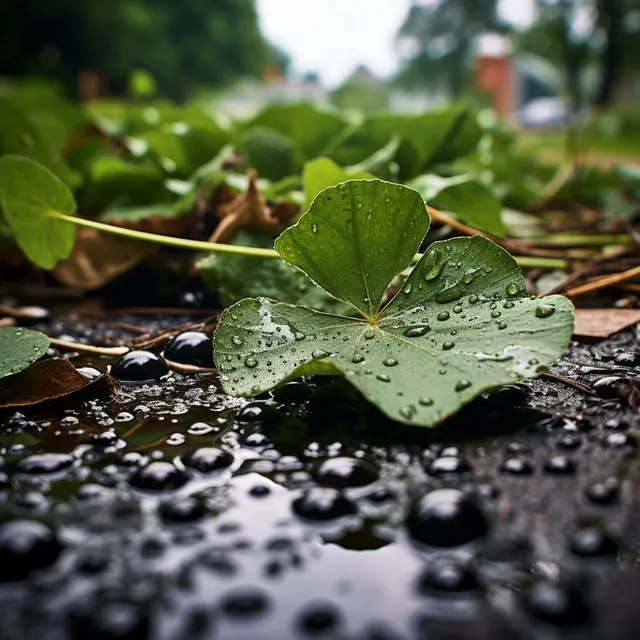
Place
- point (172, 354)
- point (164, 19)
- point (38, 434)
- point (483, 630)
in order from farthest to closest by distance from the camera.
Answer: point (164, 19) < point (172, 354) < point (38, 434) < point (483, 630)

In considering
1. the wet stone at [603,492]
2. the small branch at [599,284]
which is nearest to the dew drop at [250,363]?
the wet stone at [603,492]

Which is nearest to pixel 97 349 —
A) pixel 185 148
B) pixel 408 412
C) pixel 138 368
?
pixel 138 368

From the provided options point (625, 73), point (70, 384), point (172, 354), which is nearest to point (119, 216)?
point (172, 354)

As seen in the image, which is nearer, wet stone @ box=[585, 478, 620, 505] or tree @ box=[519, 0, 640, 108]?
wet stone @ box=[585, 478, 620, 505]

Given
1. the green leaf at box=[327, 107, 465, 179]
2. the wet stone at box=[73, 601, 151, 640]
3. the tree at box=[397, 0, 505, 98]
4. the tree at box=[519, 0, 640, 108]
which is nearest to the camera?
the wet stone at box=[73, 601, 151, 640]

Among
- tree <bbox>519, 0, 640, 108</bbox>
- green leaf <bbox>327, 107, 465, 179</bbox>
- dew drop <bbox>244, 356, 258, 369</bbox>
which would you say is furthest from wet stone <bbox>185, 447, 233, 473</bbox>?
tree <bbox>519, 0, 640, 108</bbox>

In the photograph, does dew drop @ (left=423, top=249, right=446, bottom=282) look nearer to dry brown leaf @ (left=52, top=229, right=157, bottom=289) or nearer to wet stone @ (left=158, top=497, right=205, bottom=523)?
wet stone @ (left=158, top=497, right=205, bottom=523)

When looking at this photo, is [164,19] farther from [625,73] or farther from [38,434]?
[38,434]
